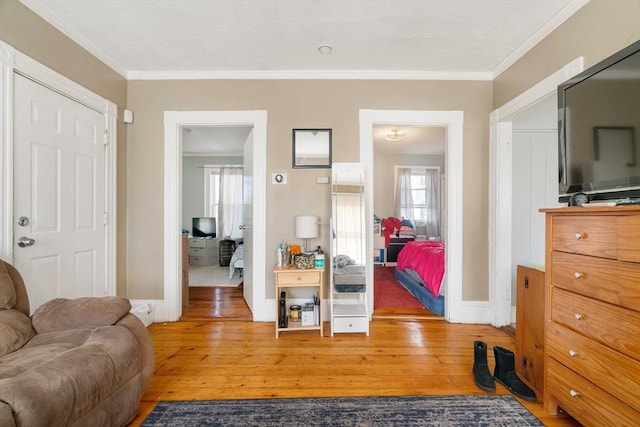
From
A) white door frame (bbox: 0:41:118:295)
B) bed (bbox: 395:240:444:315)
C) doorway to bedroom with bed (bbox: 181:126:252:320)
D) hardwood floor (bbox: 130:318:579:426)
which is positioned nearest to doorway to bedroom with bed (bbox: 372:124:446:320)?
bed (bbox: 395:240:444:315)

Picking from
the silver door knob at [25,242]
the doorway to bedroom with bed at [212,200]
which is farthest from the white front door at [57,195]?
the doorway to bedroom with bed at [212,200]

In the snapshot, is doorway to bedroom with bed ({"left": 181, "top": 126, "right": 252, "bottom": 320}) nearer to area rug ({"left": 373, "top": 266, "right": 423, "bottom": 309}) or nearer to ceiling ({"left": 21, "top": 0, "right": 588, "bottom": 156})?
ceiling ({"left": 21, "top": 0, "right": 588, "bottom": 156})

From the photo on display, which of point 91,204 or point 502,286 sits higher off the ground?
point 91,204

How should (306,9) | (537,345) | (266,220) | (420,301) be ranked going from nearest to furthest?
(537,345)
(306,9)
(266,220)
(420,301)

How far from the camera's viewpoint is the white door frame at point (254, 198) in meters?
2.94

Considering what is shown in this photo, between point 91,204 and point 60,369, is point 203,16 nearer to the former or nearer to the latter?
point 91,204

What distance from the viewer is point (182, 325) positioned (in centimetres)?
286

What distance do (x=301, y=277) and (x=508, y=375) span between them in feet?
5.44

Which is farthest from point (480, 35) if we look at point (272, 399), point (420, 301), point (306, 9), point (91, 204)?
point (91, 204)

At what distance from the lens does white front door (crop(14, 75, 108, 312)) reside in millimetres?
1972

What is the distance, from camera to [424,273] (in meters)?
3.57

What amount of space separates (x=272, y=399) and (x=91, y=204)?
2.28 meters

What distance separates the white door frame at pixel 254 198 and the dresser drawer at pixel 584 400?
2.27 metres

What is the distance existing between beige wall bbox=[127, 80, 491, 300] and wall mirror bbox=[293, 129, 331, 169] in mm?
62
